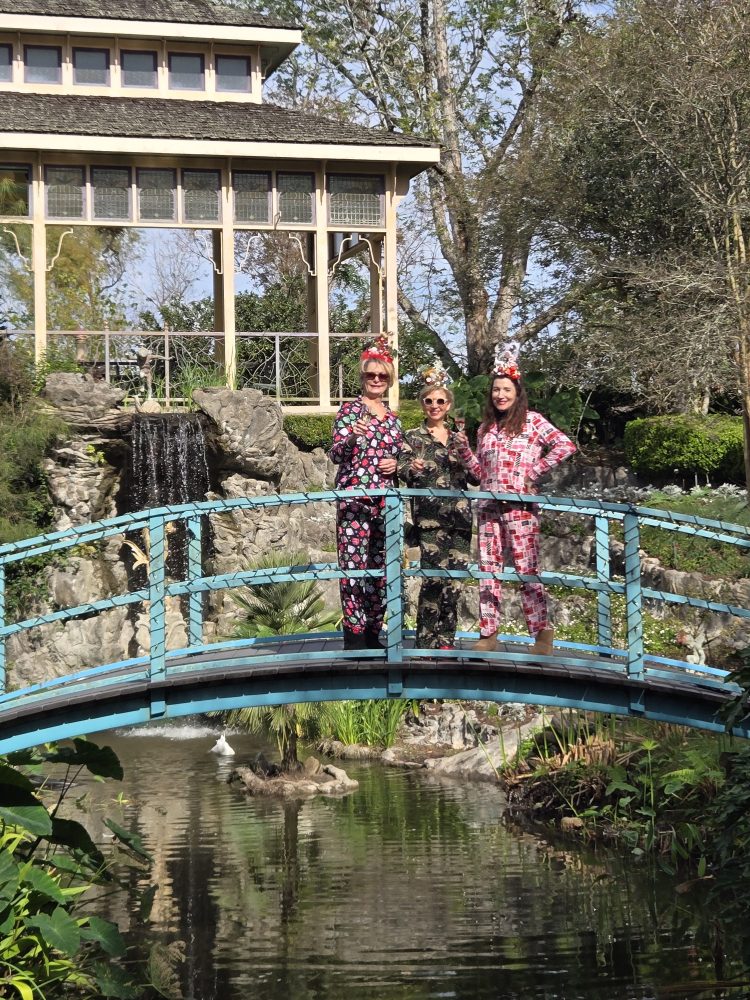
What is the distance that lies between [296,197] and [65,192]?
3102 mm

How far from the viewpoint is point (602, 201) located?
64.1 feet

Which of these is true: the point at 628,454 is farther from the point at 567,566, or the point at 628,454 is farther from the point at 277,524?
the point at 277,524

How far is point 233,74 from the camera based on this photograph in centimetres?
2161

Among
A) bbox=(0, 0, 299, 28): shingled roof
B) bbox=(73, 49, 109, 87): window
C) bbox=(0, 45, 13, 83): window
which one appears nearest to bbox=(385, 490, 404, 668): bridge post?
bbox=(0, 0, 299, 28): shingled roof

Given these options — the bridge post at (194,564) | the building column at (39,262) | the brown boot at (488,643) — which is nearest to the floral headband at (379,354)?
the bridge post at (194,564)

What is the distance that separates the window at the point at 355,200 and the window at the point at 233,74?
107 inches

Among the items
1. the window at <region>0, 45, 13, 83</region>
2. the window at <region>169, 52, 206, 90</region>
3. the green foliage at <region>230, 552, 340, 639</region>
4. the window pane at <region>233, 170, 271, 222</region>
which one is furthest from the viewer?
the window at <region>169, 52, 206, 90</region>

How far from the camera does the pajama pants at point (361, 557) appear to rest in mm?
7457

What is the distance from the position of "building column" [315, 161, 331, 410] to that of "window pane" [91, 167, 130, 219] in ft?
8.49

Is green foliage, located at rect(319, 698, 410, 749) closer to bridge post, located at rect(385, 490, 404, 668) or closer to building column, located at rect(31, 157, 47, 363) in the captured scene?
bridge post, located at rect(385, 490, 404, 668)

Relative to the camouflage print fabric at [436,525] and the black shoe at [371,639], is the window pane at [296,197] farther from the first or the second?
the black shoe at [371,639]

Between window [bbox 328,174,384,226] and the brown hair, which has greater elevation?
window [bbox 328,174,384,226]

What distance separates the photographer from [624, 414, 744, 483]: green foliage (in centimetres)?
1806

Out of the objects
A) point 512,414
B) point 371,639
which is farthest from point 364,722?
point 512,414
